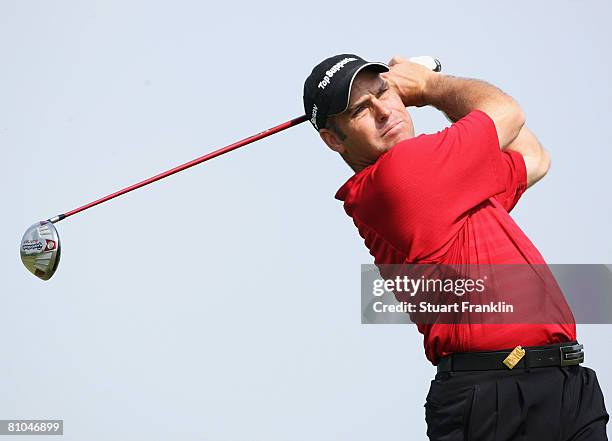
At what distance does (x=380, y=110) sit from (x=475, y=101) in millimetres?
339

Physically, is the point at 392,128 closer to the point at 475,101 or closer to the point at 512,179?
the point at 475,101

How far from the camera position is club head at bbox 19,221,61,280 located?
6461mm

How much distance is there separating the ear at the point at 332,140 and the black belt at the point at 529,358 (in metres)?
0.91

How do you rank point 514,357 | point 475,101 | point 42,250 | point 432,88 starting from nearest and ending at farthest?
1. point 514,357
2. point 475,101
3. point 432,88
4. point 42,250

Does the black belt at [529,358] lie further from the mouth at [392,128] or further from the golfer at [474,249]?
the mouth at [392,128]

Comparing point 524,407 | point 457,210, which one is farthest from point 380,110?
point 524,407

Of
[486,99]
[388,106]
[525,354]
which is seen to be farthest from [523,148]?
[525,354]

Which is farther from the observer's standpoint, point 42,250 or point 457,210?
point 42,250

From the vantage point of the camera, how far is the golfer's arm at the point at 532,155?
3693mm

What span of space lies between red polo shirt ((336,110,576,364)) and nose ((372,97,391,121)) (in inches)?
9.0

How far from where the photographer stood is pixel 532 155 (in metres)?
3.72

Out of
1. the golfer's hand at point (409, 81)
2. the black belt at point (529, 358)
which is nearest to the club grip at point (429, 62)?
the golfer's hand at point (409, 81)

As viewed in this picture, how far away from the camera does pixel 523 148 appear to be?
3732 millimetres

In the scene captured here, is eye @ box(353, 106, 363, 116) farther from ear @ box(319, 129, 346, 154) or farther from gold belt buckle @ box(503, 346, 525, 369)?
gold belt buckle @ box(503, 346, 525, 369)
